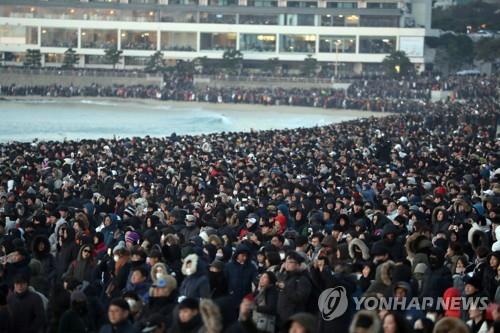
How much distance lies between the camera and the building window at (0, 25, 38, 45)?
4198 inches

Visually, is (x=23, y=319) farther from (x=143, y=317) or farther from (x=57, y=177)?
(x=57, y=177)

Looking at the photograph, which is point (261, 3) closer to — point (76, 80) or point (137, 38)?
point (137, 38)

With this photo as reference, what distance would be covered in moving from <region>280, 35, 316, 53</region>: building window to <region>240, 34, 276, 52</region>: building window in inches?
31.0

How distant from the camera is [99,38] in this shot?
106812mm

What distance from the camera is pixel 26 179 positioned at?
77.0 ft

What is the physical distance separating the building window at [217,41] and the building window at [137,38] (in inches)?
158

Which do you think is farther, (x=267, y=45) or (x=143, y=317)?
(x=267, y=45)

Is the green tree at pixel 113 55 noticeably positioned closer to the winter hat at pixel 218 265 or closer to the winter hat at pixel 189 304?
the winter hat at pixel 218 265

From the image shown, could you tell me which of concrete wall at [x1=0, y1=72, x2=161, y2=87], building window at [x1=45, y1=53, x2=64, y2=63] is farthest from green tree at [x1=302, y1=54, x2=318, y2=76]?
building window at [x1=45, y1=53, x2=64, y2=63]

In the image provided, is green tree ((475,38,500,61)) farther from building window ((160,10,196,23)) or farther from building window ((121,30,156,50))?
building window ((121,30,156,50))

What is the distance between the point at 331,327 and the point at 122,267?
2.60 meters

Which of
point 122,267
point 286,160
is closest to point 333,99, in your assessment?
point 286,160

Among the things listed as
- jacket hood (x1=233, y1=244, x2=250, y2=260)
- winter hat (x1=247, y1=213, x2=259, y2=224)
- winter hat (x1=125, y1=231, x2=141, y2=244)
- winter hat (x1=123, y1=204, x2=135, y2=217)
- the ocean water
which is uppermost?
jacket hood (x1=233, y1=244, x2=250, y2=260)

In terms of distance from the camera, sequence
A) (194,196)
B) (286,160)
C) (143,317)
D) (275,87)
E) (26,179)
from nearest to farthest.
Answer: (143,317) → (194,196) → (26,179) → (286,160) → (275,87)
